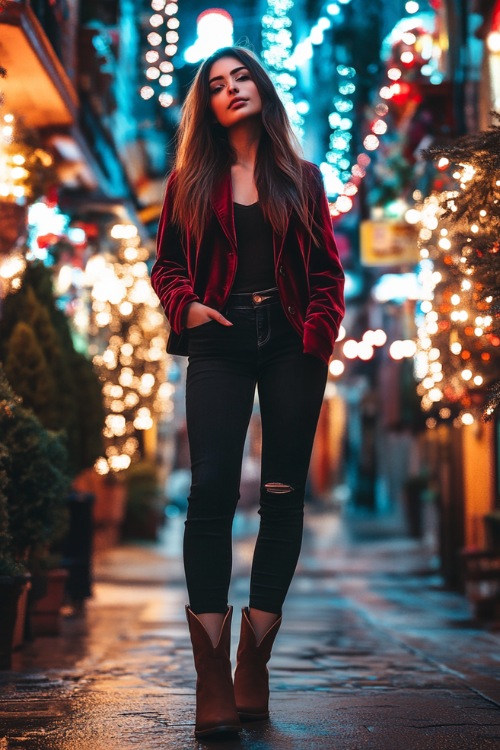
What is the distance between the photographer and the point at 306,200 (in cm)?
313

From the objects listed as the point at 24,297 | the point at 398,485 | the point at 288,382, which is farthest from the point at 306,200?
the point at 398,485

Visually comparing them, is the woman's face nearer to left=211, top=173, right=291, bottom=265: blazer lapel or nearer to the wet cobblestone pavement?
left=211, top=173, right=291, bottom=265: blazer lapel

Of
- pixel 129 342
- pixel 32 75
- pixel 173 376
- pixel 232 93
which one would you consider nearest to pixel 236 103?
pixel 232 93

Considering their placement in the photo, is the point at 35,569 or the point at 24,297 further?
the point at 24,297

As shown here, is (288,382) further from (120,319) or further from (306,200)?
(120,319)

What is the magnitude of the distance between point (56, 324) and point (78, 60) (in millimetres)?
4618

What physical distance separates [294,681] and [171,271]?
1516mm

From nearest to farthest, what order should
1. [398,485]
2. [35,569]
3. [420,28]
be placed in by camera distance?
[35,569] → [420,28] → [398,485]

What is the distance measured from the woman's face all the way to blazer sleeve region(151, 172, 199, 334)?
0.79 feet

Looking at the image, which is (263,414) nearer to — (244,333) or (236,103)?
(244,333)

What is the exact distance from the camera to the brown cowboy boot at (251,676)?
2.88 metres

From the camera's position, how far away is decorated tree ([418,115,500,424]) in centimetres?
361

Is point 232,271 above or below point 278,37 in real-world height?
below

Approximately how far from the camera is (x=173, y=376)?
17.4 meters
